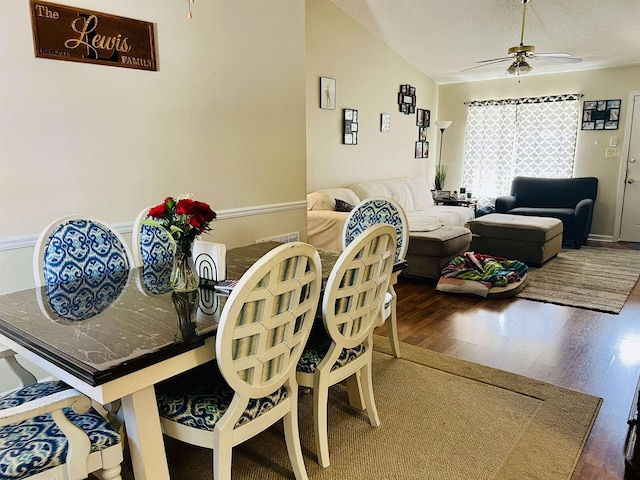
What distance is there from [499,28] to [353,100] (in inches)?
69.4

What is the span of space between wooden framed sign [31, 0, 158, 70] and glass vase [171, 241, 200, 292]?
124 centimetres

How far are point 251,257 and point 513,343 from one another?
190 cm

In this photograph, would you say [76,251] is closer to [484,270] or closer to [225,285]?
[225,285]

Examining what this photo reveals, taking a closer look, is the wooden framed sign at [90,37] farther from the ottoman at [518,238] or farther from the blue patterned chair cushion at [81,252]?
the ottoman at [518,238]

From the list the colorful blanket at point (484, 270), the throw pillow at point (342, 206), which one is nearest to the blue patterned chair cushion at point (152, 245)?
the throw pillow at point (342, 206)

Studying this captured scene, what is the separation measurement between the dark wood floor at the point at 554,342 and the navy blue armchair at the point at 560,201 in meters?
1.90

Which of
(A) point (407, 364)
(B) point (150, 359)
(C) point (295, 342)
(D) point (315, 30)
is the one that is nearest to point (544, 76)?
(D) point (315, 30)

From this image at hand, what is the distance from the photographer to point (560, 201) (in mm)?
6445

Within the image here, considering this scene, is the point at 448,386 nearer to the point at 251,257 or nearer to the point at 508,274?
the point at 251,257

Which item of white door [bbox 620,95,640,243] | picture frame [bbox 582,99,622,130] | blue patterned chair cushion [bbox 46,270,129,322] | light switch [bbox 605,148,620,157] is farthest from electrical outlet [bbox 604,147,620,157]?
blue patterned chair cushion [bbox 46,270,129,322]

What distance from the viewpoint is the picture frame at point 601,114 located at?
6.20 metres

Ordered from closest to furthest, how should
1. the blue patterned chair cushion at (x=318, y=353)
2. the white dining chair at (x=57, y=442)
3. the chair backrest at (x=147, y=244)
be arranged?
the white dining chair at (x=57, y=442), the blue patterned chair cushion at (x=318, y=353), the chair backrest at (x=147, y=244)

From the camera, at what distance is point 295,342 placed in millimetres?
1575

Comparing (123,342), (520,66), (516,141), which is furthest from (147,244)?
(516,141)
